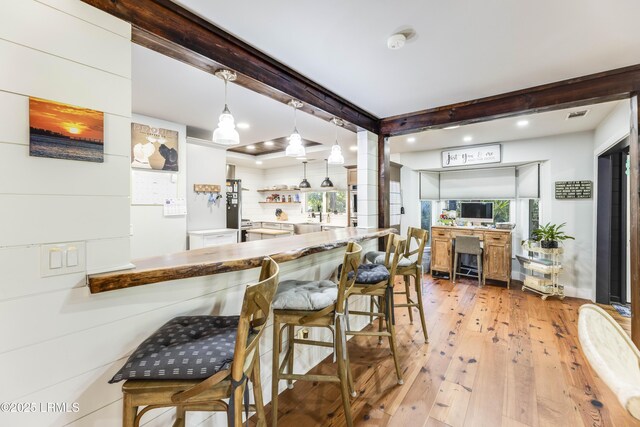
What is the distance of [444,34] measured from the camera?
1721 mm

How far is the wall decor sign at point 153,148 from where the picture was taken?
10.6 ft

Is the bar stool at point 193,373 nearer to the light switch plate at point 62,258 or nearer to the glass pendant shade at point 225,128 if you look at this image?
the light switch plate at point 62,258

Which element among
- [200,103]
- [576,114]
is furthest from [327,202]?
[576,114]

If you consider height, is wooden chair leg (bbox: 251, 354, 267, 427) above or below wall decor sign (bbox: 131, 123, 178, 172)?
below

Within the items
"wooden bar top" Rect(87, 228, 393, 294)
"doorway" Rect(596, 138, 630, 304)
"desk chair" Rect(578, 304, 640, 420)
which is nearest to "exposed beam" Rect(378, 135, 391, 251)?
"wooden bar top" Rect(87, 228, 393, 294)

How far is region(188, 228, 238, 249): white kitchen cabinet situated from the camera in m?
3.75

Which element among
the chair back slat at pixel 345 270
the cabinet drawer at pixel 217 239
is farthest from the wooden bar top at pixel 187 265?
the cabinet drawer at pixel 217 239

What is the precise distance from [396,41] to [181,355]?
2058 mm

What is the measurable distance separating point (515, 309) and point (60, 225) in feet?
14.7

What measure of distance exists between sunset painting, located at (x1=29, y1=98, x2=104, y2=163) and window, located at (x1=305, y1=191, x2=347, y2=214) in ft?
18.8

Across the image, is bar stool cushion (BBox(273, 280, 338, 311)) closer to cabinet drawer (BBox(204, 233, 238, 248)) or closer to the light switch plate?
the light switch plate

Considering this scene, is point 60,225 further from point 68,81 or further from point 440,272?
point 440,272

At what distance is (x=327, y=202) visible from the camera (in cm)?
693

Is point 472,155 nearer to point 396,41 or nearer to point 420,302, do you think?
point 420,302
